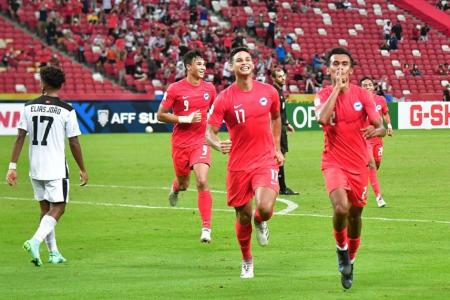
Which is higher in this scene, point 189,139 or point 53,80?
point 53,80

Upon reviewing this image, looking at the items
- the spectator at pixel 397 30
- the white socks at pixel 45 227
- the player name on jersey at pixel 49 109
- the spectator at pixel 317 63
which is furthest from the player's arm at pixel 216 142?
the spectator at pixel 397 30

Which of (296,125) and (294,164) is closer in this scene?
(294,164)

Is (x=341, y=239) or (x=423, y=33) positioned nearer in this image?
(x=341, y=239)

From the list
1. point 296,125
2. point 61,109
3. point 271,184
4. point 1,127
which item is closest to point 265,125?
point 271,184

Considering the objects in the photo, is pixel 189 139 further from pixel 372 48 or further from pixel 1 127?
pixel 372 48

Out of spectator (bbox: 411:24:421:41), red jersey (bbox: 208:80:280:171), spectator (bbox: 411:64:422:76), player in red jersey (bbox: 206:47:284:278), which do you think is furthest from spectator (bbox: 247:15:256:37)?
red jersey (bbox: 208:80:280:171)

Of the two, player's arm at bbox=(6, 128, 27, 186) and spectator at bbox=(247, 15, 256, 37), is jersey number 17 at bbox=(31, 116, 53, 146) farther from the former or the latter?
spectator at bbox=(247, 15, 256, 37)

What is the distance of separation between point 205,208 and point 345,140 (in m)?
4.32

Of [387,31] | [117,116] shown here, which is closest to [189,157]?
[117,116]

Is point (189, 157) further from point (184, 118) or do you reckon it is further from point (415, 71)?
point (415, 71)

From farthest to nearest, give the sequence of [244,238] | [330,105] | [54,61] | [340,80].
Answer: [54,61] → [244,238] → [340,80] → [330,105]

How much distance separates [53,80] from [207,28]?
136 ft

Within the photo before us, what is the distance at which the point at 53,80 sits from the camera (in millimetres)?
12883

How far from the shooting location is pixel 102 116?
45.2 m
